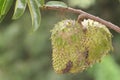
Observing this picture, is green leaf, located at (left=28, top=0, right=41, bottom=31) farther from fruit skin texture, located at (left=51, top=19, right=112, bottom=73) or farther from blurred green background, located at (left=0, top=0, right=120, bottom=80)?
blurred green background, located at (left=0, top=0, right=120, bottom=80)

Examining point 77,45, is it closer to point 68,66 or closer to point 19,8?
point 68,66

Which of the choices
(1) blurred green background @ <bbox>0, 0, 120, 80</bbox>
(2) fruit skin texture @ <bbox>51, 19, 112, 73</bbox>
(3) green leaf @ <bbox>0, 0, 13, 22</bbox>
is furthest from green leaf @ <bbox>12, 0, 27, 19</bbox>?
(1) blurred green background @ <bbox>0, 0, 120, 80</bbox>

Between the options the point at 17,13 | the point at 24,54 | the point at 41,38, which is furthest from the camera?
the point at 24,54

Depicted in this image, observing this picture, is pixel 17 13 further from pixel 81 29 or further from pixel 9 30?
pixel 9 30

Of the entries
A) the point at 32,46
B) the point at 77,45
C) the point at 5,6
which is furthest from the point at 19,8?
the point at 32,46

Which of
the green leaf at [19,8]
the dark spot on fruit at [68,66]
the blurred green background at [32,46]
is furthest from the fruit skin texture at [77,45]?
the blurred green background at [32,46]

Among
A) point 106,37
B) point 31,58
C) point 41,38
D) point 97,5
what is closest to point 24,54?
point 31,58

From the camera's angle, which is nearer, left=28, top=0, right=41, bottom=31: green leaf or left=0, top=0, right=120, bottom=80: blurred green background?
left=28, top=0, right=41, bottom=31: green leaf
